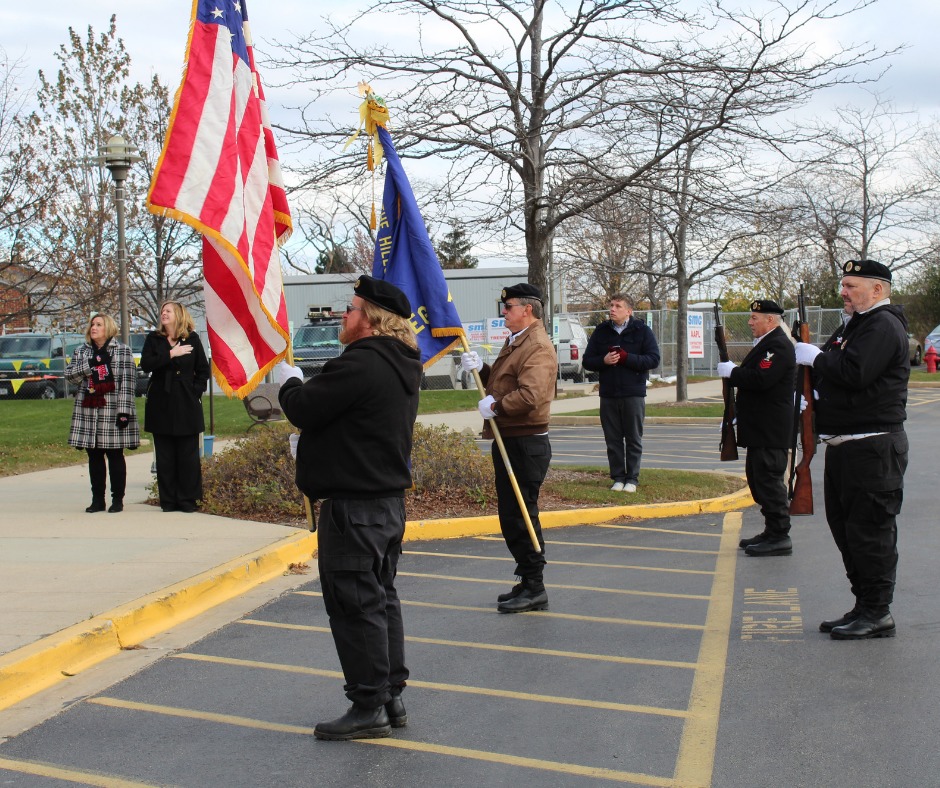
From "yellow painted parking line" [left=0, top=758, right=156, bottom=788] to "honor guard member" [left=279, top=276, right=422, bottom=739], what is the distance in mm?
842

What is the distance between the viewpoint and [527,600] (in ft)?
21.9

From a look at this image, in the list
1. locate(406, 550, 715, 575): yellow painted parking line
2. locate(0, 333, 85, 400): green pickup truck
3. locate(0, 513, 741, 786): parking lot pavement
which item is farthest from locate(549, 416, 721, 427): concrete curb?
locate(0, 333, 85, 400): green pickup truck

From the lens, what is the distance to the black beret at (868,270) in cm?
595

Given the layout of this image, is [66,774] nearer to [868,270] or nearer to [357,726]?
[357,726]

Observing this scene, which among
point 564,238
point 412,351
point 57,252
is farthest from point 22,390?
point 412,351

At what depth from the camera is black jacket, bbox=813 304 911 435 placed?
19.1ft

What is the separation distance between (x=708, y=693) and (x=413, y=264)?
348 cm

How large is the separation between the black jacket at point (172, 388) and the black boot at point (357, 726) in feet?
18.3

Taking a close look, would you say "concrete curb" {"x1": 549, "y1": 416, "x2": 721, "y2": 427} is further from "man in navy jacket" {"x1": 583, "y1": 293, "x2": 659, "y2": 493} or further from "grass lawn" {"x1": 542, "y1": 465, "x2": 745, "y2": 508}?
"man in navy jacket" {"x1": 583, "y1": 293, "x2": 659, "y2": 493}

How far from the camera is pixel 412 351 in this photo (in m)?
4.77

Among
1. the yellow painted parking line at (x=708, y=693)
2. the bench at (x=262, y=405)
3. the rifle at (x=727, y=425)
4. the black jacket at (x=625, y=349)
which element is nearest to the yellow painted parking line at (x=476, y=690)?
the yellow painted parking line at (x=708, y=693)

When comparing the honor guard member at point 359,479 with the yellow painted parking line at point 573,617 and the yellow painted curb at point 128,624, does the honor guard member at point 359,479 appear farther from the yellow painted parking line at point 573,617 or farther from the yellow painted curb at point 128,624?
the yellow painted parking line at point 573,617

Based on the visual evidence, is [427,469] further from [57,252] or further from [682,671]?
[57,252]

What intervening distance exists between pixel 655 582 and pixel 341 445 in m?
3.64
